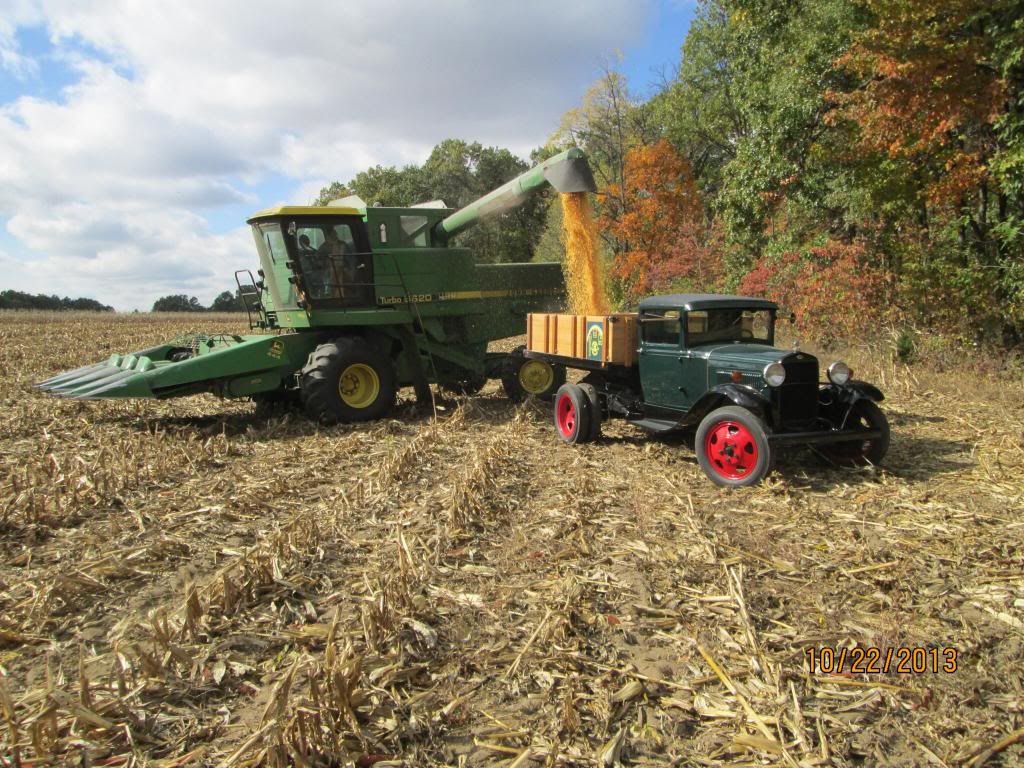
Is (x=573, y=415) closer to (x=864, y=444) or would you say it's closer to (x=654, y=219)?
(x=864, y=444)

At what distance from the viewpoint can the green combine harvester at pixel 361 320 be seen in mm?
8625

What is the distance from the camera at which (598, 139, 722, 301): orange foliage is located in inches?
955

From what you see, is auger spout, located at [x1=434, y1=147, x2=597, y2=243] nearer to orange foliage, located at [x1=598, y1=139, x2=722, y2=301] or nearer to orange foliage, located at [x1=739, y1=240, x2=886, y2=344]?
orange foliage, located at [x1=739, y1=240, x2=886, y2=344]

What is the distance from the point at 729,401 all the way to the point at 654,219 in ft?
71.0

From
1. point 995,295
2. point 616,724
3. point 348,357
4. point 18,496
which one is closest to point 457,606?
point 616,724

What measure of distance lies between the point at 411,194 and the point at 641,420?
44626 mm

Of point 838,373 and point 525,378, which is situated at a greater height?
point 838,373

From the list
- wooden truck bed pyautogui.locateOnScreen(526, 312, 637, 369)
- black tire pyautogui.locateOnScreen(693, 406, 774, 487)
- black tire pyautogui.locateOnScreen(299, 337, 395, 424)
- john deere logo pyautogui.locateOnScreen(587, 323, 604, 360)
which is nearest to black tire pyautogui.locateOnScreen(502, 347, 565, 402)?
wooden truck bed pyautogui.locateOnScreen(526, 312, 637, 369)

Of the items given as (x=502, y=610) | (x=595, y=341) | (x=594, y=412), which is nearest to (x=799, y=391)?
(x=594, y=412)

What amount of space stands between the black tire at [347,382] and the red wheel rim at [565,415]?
2.61 meters

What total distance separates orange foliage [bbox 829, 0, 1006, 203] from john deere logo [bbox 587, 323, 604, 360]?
22.9ft

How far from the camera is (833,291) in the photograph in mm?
13578

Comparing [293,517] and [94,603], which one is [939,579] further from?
[94,603]

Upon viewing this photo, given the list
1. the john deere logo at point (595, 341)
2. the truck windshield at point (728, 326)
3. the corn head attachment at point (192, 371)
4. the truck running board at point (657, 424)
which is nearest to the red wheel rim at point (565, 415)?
the john deere logo at point (595, 341)
